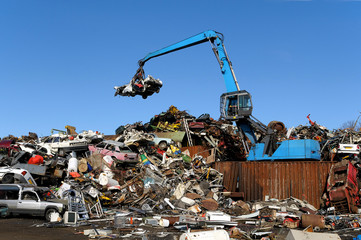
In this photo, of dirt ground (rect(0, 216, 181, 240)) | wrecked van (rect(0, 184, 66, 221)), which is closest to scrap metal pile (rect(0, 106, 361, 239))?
dirt ground (rect(0, 216, 181, 240))

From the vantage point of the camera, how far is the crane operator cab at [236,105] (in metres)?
24.1

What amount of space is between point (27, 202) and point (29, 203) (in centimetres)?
11

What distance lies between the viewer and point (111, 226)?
553 inches

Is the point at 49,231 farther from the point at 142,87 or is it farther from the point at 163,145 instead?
the point at 163,145

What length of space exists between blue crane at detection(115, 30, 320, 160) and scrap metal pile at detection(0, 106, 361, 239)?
8.73 feet

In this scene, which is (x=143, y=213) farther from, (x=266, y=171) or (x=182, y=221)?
(x=266, y=171)

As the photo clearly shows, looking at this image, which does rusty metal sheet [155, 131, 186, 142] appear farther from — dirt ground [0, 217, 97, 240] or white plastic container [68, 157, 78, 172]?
dirt ground [0, 217, 97, 240]

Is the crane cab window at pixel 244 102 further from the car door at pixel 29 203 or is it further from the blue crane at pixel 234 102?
the car door at pixel 29 203

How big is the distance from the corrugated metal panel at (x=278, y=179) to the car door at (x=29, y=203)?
432 inches

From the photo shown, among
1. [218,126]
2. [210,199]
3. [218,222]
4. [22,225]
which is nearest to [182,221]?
[218,222]

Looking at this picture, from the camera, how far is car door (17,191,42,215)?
51.6ft

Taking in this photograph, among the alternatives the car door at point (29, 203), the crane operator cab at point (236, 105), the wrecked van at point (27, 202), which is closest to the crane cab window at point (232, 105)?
the crane operator cab at point (236, 105)

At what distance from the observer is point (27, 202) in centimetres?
1588

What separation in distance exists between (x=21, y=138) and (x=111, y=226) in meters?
21.5
